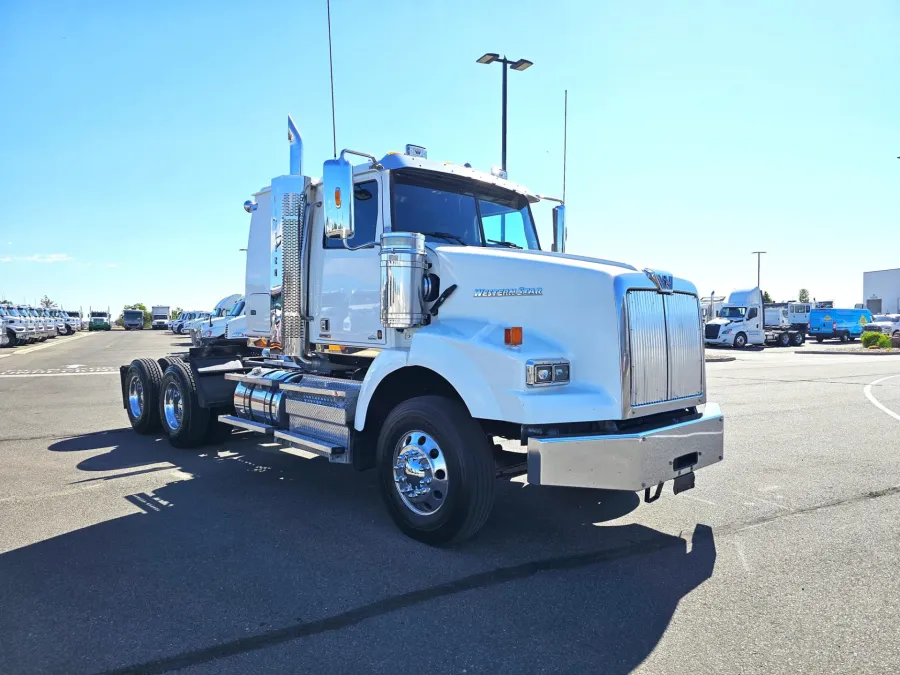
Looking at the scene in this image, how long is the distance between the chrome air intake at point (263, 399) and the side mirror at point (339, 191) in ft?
6.28

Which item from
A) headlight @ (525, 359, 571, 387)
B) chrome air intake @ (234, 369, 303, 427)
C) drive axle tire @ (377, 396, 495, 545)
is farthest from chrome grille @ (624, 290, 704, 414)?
chrome air intake @ (234, 369, 303, 427)

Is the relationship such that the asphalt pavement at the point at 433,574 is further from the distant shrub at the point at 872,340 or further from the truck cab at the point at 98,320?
the truck cab at the point at 98,320

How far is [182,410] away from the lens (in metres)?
7.90

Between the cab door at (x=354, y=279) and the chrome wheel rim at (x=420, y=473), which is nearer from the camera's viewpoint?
the chrome wheel rim at (x=420, y=473)

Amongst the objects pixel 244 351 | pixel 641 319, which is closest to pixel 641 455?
pixel 641 319

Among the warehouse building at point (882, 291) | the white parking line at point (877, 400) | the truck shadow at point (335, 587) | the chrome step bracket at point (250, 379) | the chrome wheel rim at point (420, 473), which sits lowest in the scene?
the truck shadow at point (335, 587)

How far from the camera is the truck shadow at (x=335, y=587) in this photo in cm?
316

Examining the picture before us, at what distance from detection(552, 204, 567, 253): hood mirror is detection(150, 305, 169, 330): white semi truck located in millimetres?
80407

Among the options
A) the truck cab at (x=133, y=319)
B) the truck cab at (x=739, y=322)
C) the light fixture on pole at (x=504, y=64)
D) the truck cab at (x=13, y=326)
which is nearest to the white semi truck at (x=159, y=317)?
the truck cab at (x=133, y=319)

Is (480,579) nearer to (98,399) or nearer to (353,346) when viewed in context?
(353,346)

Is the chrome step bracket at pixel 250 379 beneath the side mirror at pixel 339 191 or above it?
beneath

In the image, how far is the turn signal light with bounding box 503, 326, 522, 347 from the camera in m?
4.36

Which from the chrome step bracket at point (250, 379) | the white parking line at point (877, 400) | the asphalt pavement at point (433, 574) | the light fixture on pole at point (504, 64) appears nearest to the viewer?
the asphalt pavement at point (433, 574)

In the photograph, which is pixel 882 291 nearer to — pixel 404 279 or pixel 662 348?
pixel 662 348
